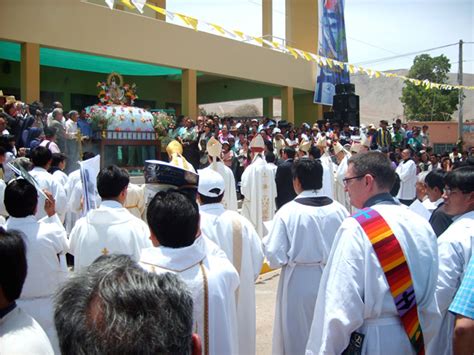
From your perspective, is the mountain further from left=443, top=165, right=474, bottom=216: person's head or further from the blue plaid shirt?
the blue plaid shirt

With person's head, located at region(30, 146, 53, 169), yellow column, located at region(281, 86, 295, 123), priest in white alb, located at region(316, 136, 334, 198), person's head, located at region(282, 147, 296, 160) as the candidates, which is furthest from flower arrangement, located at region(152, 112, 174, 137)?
yellow column, located at region(281, 86, 295, 123)

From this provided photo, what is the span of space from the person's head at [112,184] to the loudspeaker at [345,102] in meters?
18.0

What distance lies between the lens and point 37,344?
1.83 m

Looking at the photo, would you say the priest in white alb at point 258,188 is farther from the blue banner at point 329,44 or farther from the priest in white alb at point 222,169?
the blue banner at point 329,44

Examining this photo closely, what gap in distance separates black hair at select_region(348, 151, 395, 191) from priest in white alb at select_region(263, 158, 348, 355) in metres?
1.24

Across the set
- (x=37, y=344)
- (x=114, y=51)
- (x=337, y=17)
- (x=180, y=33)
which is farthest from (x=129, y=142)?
(x=337, y=17)

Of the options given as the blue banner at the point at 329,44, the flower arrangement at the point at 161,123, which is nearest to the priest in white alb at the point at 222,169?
the flower arrangement at the point at 161,123

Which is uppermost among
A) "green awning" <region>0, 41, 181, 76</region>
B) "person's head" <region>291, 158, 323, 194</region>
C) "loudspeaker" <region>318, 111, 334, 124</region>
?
"green awning" <region>0, 41, 181, 76</region>

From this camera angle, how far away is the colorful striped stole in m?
2.64

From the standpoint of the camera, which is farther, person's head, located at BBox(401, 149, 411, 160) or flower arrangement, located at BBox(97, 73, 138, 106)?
person's head, located at BBox(401, 149, 411, 160)

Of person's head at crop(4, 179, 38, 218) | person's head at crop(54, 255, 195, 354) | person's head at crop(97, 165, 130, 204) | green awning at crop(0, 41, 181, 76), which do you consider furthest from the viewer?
green awning at crop(0, 41, 181, 76)

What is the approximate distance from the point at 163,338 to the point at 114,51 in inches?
612

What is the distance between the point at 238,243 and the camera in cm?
391

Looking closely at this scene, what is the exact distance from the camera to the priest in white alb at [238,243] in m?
3.75
